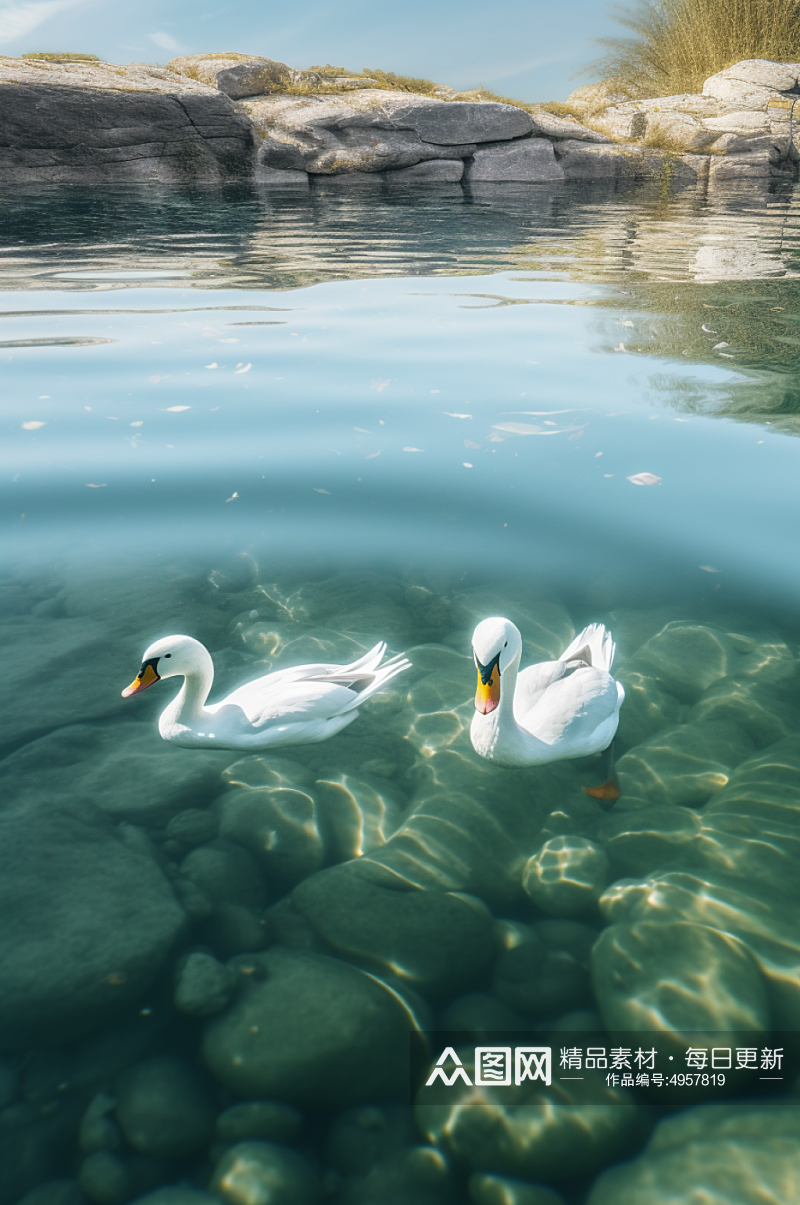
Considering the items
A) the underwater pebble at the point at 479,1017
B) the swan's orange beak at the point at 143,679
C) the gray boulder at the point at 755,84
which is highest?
the gray boulder at the point at 755,84

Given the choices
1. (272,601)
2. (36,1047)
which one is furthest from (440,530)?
(36,1047)

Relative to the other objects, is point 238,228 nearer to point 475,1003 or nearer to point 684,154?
point 475,1003

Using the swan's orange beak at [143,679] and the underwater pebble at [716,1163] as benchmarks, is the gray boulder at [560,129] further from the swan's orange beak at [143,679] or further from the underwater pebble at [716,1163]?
the underwater pebble at [716,1163]

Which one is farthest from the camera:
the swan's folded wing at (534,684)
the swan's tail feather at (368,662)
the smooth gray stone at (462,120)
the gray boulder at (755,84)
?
the gray boulder at (755,84)

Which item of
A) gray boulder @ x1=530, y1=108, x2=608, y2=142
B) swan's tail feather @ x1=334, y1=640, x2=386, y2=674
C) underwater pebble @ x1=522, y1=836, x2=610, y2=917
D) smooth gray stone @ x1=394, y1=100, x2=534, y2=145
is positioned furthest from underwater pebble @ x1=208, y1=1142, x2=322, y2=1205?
gray boulder @ x1=530, y1=108, x2=608, y2=142

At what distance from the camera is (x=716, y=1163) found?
157 cm

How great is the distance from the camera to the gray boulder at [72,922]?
1.88 metres

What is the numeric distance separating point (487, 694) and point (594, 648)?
740mm

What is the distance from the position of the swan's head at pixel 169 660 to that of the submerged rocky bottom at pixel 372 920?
0.82 feet

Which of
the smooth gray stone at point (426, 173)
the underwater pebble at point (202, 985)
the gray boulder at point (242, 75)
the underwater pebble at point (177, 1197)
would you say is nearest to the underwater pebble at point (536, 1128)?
the underwater pebble at point (177, 1197)

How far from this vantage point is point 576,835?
2.44 meters

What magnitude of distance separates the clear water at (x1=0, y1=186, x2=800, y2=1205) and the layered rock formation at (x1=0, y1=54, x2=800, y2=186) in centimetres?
1150

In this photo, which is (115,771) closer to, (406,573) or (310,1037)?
(310,1037)

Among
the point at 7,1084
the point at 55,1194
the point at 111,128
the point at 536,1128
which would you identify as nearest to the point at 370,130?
the point at 111,128
